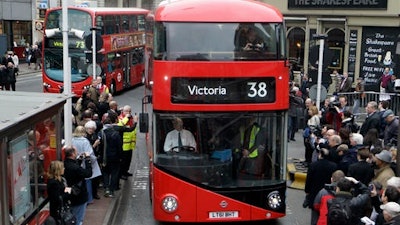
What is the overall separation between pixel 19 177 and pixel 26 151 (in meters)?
0.38

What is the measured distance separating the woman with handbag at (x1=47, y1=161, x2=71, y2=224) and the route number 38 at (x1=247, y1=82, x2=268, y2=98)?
326 centimetres

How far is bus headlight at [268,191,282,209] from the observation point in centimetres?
972

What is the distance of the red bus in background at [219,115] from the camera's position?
9.39 meters

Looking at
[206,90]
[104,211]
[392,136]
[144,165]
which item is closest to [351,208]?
[206,90]

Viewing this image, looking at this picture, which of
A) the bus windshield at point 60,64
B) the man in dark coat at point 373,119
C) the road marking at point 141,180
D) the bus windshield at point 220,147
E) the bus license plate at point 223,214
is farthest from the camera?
the bus windshield at point 60,64

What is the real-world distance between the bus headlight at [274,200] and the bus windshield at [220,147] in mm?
270

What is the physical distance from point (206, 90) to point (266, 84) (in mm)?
987

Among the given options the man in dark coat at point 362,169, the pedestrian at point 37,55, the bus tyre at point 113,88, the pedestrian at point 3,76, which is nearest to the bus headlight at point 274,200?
the man in dark coat at point 362,169

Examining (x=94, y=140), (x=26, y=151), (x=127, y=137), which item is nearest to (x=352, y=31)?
(x=127, y=137)

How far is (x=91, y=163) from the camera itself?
10547 millimetres

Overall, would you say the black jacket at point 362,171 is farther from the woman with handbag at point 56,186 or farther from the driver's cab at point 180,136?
the woman with handbag at point 56,186

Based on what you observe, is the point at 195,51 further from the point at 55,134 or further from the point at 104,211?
the point at 104,211

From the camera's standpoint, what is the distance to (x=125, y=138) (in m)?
12.4

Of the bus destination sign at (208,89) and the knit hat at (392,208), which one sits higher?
the bus destination sign at (208,89)
